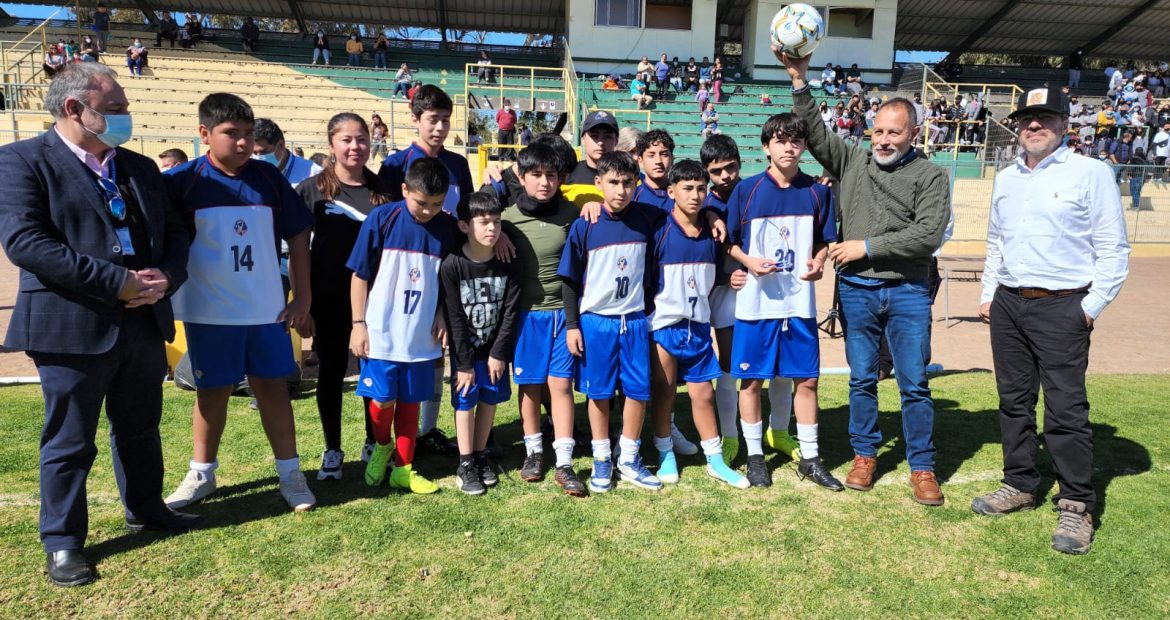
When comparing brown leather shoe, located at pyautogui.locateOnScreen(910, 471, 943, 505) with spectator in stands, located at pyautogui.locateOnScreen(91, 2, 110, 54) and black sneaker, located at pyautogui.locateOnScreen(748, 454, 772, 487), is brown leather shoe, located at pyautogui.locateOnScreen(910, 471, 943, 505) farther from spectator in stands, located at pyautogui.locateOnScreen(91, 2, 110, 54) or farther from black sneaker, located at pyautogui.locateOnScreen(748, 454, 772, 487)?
spectator in stands, located at pyautogui.locateOnScreen(91, 2, 110, 54)

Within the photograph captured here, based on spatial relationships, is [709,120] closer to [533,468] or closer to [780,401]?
[780,401]

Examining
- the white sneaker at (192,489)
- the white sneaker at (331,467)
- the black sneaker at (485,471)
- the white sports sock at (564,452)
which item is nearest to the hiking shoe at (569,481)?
the white sports sock at (564,452)

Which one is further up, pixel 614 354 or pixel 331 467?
pixel 614 354

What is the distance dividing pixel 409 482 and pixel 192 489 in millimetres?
1103

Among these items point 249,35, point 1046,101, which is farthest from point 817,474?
point 249,35

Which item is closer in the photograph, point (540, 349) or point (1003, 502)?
point (1003, 502)

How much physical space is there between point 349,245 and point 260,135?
1.57m

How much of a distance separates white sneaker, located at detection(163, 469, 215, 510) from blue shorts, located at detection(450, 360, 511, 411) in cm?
133

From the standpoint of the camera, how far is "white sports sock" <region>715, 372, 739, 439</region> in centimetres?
475

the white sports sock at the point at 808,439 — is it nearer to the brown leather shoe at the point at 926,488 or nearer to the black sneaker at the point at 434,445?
the brown leather shoe at the point at 926,488

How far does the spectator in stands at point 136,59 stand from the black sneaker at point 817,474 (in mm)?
27304

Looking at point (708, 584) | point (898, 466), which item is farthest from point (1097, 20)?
point (708, 584)

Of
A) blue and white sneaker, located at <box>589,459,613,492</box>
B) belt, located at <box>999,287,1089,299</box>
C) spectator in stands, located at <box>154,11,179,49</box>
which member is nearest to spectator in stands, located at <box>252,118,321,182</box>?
blue and white sneaker, located at <box>589,459,613,492</box>

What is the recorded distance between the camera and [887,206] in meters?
4.12
